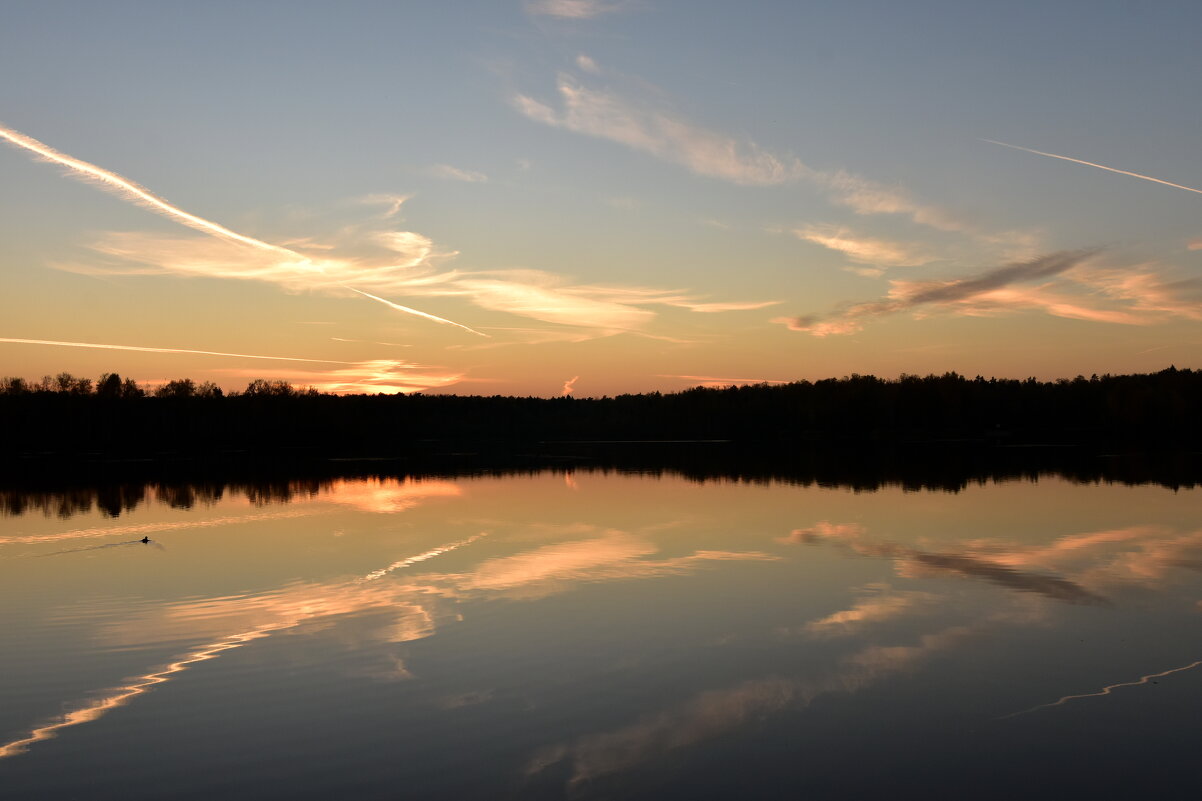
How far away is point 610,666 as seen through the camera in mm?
13984

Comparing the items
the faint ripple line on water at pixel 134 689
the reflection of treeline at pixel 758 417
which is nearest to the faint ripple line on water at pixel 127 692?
the faint ripple line on water at pixel 134 689

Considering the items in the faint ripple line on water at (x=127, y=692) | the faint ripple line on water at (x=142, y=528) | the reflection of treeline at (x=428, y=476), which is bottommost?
the faint ripple line on water at (x=127, y=692)

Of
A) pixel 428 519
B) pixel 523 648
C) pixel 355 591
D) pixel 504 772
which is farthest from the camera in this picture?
pixel 428 519

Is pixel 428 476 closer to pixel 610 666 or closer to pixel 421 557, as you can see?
pixel 421 557

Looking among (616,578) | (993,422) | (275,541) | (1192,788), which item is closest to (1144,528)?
(616,578)

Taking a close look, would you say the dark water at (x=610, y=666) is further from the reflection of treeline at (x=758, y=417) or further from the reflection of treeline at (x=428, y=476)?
the reflection of treeline at (x=758, y=417)

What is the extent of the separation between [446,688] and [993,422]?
180390 mm

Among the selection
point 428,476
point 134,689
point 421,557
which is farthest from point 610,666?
point 428,476

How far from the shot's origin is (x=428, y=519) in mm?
36969

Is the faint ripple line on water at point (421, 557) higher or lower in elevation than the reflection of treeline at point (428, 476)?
lower

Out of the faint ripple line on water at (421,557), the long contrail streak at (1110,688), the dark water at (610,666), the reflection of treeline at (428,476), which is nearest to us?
the dark water at (610,666)

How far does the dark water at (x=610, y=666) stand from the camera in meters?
9.80

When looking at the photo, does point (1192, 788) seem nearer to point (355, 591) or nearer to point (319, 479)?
point (355, 591)

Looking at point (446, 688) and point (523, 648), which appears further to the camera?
point (523, 648)
